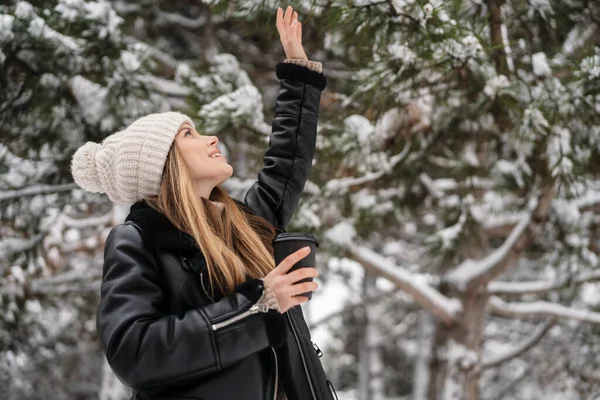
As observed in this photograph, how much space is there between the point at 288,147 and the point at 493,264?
3183 mm

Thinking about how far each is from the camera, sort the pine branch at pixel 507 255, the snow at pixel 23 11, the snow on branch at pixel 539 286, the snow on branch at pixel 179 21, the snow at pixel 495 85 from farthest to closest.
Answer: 1. the snow on branch at pixel 179 21
2. the snow on branch at pixel 539 286
3. the pine branch at pixel 507 255
4. the snow at pixel 23 11
5. the snow at pixel 495 85

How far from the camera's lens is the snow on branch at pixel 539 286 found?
484cm

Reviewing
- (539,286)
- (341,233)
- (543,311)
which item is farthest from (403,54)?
(543,311)

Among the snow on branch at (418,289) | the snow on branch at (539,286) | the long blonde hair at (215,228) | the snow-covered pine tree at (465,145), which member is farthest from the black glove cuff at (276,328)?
the snow on branch at (539,286)

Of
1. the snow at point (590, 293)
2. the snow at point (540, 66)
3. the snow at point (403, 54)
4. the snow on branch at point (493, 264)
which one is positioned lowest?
the snow at point (590, 293)

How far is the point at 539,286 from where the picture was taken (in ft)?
17.4

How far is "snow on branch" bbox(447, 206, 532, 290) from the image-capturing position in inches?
173

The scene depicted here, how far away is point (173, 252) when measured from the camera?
163 cm

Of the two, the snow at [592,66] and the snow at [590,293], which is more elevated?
the snow at [592,66]

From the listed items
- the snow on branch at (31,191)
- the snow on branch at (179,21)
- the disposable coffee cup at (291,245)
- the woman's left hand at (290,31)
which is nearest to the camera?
the disposable coffee cup at (291,245)

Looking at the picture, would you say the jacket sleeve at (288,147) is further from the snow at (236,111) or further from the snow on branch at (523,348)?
the snow on branch at (523,348)

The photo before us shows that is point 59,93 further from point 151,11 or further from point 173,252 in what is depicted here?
point 151,11

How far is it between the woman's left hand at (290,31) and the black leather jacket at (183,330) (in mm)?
768

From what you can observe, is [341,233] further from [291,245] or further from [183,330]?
[183,330]
